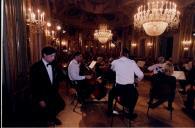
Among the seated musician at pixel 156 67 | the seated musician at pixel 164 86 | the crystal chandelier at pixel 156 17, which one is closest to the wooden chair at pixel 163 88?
the seated musician at pixel 164 86

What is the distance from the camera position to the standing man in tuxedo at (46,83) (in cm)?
320

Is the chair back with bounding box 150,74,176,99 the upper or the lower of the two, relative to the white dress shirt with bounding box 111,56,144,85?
lower

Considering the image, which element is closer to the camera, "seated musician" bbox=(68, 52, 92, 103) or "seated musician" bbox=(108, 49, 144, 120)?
"seated musician" bbox=(108, 49, 144, 120)

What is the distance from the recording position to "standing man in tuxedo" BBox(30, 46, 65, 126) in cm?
320

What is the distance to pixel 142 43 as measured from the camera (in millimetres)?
17469

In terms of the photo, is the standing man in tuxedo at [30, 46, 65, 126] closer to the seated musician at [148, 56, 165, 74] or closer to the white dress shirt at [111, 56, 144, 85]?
the white dress shirt at [111, 56, 144, 85]

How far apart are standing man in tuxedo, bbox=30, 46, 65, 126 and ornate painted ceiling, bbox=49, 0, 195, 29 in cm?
1044

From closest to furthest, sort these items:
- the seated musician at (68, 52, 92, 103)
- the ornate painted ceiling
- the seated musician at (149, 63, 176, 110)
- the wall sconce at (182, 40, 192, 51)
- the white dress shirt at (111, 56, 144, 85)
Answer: the white dress shirt at (111, 56, 144, 85)
the seated musician at (149, 63, 176, 110)
the seated musician at (68, 52, 92, 103)
the wall sconce at (182, 40, 192, 51)
the ornate painted ceiling

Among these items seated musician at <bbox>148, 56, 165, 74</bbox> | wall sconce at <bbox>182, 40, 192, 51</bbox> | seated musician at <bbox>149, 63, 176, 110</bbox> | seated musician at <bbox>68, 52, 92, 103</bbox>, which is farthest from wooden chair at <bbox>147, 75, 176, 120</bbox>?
wall sconce at <bbox>182, 40, 192, 51</bbox>

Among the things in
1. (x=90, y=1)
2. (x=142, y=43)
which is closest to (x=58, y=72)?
(x=90, y=1)

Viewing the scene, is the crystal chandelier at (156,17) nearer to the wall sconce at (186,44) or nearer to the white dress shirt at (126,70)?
the white dress shirt at (126,70)

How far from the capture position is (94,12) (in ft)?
55.5

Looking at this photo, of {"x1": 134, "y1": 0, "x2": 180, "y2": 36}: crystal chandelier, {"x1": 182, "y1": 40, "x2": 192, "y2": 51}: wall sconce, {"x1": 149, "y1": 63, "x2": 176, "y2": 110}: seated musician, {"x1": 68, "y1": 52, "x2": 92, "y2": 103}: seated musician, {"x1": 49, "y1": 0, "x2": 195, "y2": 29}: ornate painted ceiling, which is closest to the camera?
{"x1": 149, "y1": 63, "x2": 176, "y2": 110}: seated musician

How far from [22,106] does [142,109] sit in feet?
11.1
